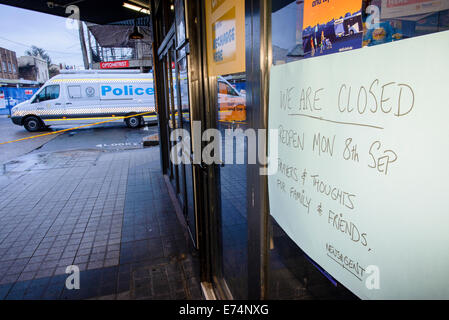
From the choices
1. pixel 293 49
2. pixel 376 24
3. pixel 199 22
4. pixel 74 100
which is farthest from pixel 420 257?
pixel 74 100

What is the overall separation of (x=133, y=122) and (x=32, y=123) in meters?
4.92

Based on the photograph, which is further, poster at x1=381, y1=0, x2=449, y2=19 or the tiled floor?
the tiled floor

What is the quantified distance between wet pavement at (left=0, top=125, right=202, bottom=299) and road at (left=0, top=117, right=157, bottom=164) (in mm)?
2907

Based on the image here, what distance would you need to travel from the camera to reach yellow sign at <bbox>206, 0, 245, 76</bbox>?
5.12ft

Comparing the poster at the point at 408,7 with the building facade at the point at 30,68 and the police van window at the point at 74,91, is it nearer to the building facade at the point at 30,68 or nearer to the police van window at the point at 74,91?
the police van window at the point at 74,91

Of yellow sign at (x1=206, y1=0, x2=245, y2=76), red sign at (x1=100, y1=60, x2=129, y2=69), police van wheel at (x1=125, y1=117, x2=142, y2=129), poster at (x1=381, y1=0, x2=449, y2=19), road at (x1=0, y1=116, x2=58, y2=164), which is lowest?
road at (x1=0, y1=116, x2=58, y2=164)

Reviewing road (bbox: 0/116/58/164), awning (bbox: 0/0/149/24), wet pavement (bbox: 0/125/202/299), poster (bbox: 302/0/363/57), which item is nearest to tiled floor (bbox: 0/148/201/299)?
wet pavement (bbox: 0/125/202/299)

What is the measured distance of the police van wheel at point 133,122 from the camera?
601 inches

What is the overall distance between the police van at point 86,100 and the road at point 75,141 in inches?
30.9

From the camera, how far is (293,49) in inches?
44.8

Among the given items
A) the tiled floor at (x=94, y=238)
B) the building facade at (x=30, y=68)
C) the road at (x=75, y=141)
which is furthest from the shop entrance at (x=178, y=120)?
the building facade at (x=30, y=68)

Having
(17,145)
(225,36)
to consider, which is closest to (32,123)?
(17,145)

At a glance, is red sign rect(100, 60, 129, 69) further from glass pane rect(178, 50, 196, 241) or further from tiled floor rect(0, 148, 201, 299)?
glass pane rect(178, 50, 196, 241)
